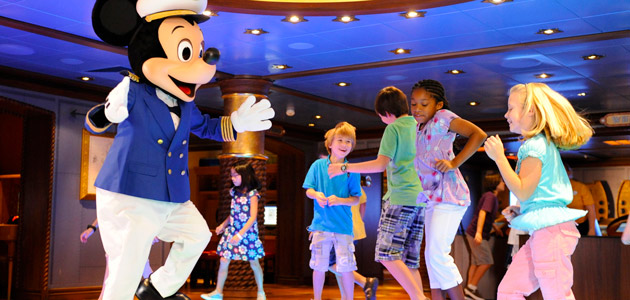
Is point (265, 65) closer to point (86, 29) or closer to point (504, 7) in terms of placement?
point (86, 29)

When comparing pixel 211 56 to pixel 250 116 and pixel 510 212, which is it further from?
pixel 510 212

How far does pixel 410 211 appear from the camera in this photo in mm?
3951

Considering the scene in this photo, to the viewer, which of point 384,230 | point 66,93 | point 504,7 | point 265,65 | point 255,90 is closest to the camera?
point 384,230

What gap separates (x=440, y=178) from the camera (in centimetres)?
382

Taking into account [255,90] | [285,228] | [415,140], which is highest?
[255,90]

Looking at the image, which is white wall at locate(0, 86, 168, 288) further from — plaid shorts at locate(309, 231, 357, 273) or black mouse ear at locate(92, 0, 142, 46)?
black mouse ear at locate(92, 0, 142, 46)

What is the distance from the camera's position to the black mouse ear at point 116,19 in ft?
10.5

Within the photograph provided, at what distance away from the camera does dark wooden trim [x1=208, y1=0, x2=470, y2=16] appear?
5453mm

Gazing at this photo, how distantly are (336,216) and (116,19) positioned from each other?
2293 mm

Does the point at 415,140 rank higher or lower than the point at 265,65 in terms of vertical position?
lower

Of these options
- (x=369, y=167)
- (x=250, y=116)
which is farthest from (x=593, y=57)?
(x=250, y=116)

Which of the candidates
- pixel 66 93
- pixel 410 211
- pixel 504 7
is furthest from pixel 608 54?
pixel 66 93

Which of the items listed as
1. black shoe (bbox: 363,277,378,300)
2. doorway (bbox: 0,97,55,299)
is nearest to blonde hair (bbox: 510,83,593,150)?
black shoe (bbox: 363,277,378,300)

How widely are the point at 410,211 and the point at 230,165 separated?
14.6ft
